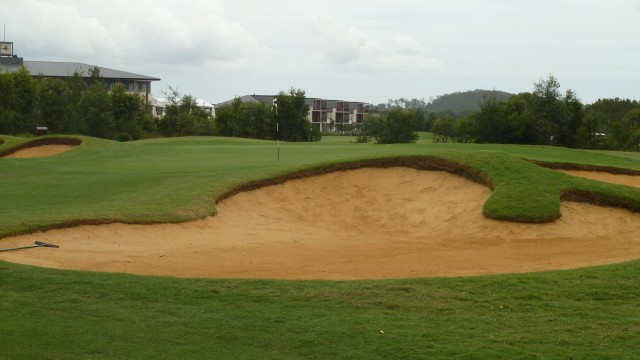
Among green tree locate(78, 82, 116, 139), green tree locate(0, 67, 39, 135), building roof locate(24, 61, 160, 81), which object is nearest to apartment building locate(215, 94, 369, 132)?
building roof locate(24, 61, 160, 81)

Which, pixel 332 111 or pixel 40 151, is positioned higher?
pixel 332 111

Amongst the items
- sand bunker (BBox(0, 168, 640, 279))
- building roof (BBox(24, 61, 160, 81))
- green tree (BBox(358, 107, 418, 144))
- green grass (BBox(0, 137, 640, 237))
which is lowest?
sand bunker (BBox(0, 168, 640, 279))

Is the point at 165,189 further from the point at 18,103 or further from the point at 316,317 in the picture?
the point at 18,103

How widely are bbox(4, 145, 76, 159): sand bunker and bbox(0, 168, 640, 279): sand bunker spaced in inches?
892

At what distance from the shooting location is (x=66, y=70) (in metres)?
118

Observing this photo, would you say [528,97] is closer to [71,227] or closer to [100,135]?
[100,135]

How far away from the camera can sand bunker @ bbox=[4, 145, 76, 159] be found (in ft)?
137

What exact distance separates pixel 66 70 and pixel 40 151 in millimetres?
81207

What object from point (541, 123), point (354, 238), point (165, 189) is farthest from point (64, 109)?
point (354, 238)

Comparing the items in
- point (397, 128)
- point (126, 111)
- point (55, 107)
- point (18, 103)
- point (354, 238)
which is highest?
point (18, 103)

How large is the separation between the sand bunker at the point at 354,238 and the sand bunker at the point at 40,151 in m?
22.7

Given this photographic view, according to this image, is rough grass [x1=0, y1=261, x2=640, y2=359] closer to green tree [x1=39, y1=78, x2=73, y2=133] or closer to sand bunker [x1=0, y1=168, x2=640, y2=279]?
sand bunker [x1=0, y1=168, x2=640, y2=279]

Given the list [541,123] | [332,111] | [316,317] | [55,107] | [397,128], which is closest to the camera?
[316,317]

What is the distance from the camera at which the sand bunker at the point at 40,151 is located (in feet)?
137
